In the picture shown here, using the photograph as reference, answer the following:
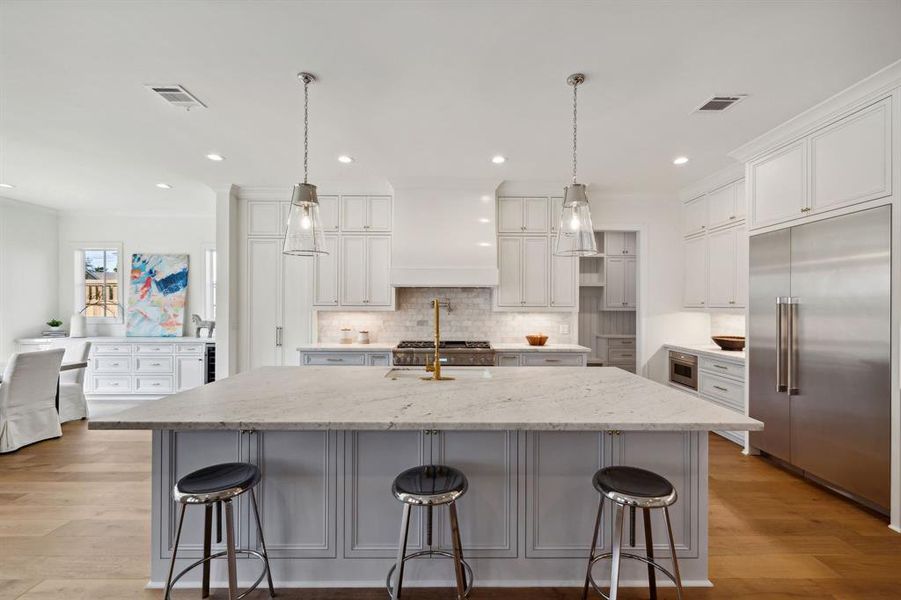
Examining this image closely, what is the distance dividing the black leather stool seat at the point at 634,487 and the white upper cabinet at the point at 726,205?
3530 millimetres

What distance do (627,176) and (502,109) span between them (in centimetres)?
215

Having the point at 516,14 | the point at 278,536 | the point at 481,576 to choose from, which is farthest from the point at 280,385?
the point at 516,14

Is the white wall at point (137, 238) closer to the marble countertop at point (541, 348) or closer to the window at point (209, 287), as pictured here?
the window at point (209, 287)

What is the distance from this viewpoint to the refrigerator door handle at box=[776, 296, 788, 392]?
3055 millimetres

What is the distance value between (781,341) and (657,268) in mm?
1968

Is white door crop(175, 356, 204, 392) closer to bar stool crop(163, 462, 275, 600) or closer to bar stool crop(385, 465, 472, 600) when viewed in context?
bar stool crop(163, 462, 275, 600)

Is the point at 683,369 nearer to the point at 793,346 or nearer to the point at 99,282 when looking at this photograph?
the point at 793,346

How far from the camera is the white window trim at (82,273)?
19.4 feet

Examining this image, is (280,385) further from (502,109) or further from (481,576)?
(502,109)

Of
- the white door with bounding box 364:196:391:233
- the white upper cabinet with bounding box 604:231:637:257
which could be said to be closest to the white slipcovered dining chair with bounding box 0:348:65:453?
the white door with bounding box 364:196:391:233

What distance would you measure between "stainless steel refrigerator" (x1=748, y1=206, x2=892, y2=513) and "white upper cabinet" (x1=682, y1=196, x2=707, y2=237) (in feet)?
4.06

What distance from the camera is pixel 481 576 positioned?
6.31 feet

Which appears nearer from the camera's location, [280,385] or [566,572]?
[566,572]

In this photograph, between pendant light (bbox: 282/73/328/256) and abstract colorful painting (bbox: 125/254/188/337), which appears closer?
pendant light (bbox: 282/73/328/256)
